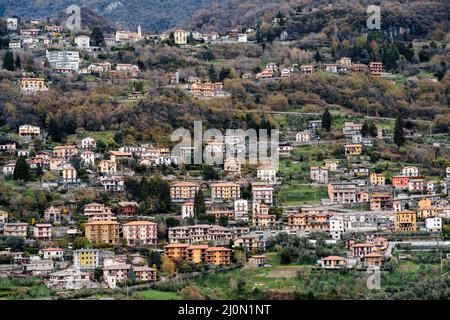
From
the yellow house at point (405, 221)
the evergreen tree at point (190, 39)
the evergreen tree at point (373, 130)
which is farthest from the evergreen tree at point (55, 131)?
the evergreen tree at point (190, 39)

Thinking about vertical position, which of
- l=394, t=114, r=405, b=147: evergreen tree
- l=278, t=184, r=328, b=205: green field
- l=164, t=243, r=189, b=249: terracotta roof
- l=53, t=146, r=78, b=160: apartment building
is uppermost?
l=394, t=114, r=405, b=147: evergreen tree

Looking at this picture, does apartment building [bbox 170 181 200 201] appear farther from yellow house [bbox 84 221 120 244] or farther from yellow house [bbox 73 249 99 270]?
yellow house [bbox 73 249 99 270]

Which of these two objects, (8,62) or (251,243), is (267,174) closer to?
(251,243)

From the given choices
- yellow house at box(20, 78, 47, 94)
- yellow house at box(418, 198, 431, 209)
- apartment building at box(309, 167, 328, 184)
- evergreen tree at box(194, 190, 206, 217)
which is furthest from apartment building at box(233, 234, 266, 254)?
yellow house at box(20, 78, 47, 94)

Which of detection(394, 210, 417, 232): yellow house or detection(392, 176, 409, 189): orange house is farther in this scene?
detection(392, 176, 409, 189): orange house

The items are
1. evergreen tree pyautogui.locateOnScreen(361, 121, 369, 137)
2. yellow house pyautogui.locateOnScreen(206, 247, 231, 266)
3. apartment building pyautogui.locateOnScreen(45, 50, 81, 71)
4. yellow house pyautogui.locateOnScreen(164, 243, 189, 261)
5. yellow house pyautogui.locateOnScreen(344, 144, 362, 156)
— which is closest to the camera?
yellow house pyautogui.locateOnScreen(206, 247, 231, 266)

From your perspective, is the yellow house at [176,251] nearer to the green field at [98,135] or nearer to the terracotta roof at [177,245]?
the terracotta roof at [177,245]
